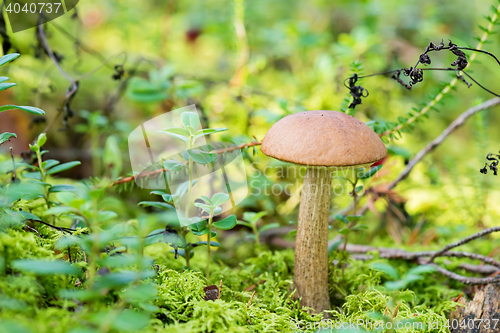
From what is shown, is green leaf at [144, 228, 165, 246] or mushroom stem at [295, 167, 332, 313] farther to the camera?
mushroom stem at [295, 167, 332, 313]

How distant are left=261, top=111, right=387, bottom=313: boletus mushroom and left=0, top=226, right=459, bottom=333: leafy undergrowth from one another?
0.45 ft

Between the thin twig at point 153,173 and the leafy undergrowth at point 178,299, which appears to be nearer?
the leafy undergrowth at point 178,299

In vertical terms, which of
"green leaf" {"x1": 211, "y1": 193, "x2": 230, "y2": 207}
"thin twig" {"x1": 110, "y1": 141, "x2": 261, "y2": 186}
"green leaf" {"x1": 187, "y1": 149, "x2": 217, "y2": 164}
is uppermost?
"green leaf" {"x1": 187, "y1": 149, "x2": 217, "y2": 164}

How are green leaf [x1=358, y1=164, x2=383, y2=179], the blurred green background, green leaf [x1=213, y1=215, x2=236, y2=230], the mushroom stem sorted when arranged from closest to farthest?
green leaf [x1=213, y1=215, x2=236, y2=230], the mushroom stem, green leaf [x1=358, y1=164, x2=383, y2=179], the blurred green background

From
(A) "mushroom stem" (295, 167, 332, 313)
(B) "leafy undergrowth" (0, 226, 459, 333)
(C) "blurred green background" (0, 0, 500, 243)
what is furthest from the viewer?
(C) "blurred green background" (0, 0, 500, 243)

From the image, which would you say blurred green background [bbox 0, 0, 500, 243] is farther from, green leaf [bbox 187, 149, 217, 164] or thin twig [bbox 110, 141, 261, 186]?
green leaf [bbox 187, 149, 217, 164]

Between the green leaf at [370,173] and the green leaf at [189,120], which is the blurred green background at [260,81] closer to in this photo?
the green leaf at [370,173]

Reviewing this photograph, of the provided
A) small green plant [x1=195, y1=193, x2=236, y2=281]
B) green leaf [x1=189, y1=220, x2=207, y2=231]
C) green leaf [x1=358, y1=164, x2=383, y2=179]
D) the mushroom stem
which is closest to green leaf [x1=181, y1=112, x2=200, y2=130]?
small green plant [x1=195, y1=193, x2=236, y2=281]

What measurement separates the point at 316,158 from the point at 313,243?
52 centimetres

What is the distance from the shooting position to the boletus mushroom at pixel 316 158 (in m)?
1.24

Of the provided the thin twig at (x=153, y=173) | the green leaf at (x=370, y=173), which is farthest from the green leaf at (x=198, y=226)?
the green leaf at (x=370, y=173)

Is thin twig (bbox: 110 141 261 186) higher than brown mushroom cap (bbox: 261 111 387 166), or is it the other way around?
brown mushroom cap (bbox: 261 111 387 166)

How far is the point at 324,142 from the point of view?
1.24 m

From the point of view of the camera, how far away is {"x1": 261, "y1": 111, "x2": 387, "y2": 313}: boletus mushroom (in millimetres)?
1236
